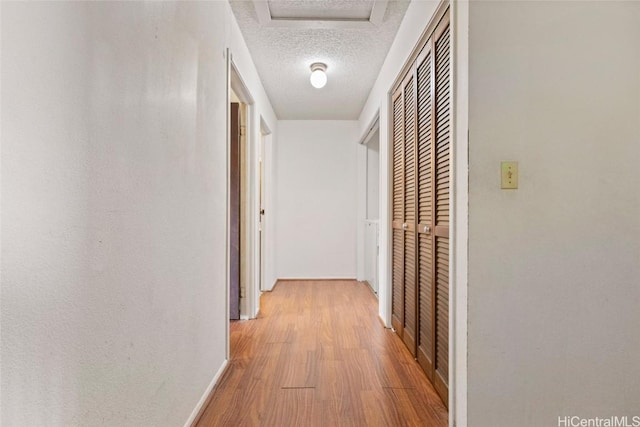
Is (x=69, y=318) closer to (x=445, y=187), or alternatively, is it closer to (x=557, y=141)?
(x=445, y=187)

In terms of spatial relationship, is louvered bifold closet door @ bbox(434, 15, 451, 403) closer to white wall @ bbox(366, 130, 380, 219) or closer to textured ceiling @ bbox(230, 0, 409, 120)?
textured ceiling @ bbox(230, 0, 409, 120)

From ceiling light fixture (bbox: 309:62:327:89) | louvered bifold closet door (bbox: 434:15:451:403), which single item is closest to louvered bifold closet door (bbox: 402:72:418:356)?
louvered bifold closet door (bbox: 434:15:451:403)

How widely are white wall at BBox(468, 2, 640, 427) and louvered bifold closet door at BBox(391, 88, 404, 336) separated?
1255 mm

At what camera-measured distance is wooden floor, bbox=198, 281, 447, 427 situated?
5.39 ft

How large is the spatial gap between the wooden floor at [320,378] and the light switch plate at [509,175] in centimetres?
107

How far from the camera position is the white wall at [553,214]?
4.38 feet

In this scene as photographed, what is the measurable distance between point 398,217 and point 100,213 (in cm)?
217

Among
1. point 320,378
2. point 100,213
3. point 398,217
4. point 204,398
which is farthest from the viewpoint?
point 398,217

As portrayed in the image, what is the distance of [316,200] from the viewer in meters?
4.98

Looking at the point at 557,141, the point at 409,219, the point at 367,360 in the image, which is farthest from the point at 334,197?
the point at 557,141

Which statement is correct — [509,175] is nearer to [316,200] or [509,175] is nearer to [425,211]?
[425,211]

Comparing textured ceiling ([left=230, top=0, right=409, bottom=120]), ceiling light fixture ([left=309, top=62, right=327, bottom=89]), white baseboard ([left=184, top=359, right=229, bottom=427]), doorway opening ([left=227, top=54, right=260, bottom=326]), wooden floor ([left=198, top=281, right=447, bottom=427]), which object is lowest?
wooden floor ([left=198, top=281, right=447, bottom=427])

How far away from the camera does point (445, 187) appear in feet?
5.63

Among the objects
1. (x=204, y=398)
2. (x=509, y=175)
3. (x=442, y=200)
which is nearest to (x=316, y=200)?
(x=442, y=200)
